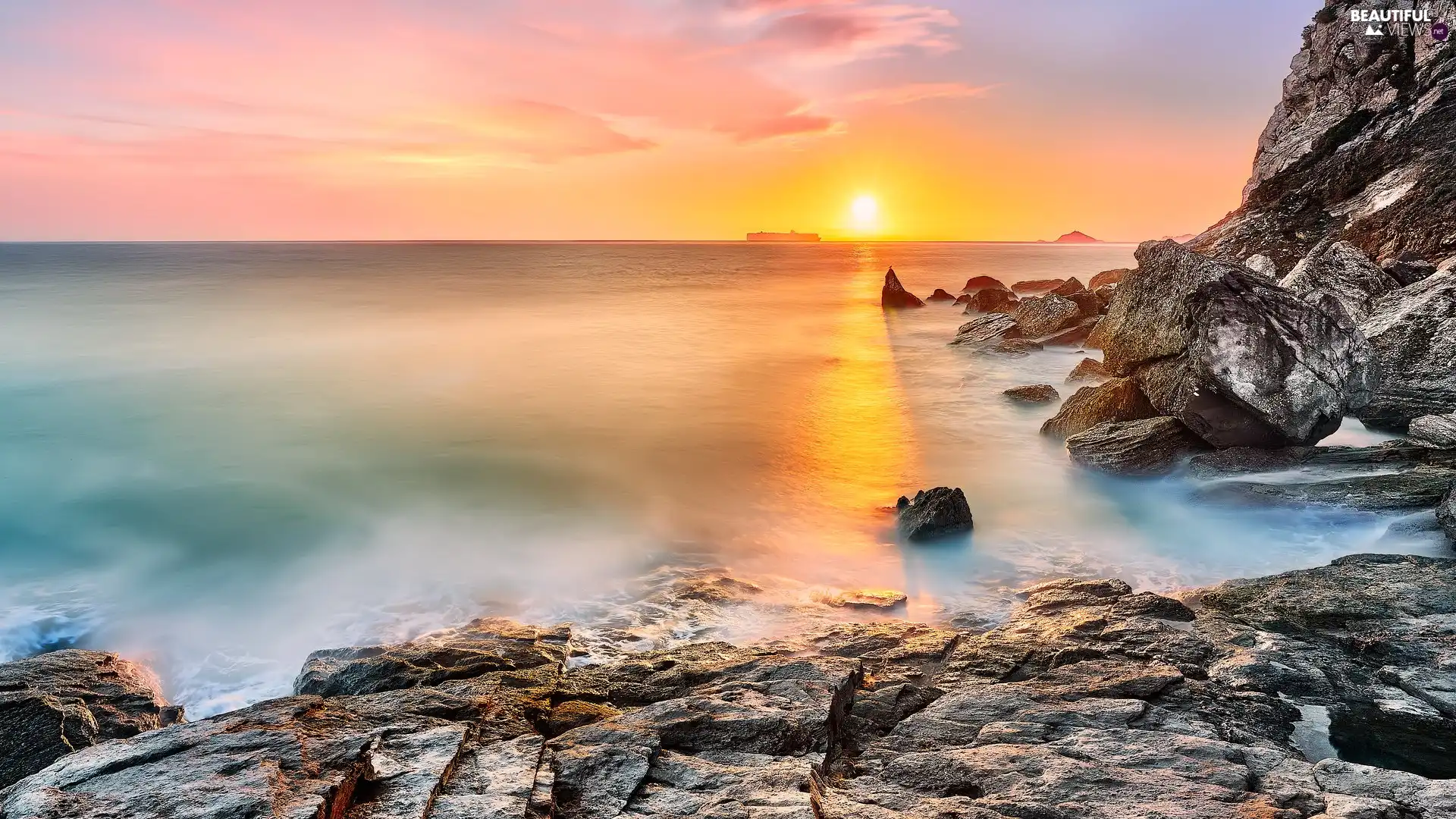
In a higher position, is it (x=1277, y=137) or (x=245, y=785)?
(x=1277, y=137)

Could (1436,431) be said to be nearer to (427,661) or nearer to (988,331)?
(427,661)

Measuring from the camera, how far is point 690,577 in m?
10.2

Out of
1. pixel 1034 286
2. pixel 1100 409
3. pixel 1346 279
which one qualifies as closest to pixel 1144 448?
pixel 1100 409

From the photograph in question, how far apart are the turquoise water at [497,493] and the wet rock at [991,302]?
10963 millimetres

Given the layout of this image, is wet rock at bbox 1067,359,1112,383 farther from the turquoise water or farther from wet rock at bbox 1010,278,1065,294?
wet rock at bbox 1010,278,1065,294

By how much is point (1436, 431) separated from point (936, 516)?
304 inches

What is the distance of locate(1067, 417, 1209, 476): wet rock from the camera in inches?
525

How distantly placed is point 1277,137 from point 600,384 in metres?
27.7

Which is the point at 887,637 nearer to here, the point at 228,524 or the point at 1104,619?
the point at 1104,619

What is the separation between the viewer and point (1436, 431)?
1163cm

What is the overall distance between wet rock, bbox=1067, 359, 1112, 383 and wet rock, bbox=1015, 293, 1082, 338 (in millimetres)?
6804

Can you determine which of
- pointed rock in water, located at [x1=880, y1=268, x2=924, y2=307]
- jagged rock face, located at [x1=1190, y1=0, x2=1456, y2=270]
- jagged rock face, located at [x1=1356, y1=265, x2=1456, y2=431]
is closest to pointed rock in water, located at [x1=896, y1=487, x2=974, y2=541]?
jagged rock face, located at [x1=1356, y1=265, x2=1456, y2=431]

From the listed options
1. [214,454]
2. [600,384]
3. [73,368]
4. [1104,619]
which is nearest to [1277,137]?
[600,384]

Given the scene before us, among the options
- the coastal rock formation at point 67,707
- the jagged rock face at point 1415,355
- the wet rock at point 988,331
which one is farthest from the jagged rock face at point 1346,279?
the coastal rock formation at point 67,707
